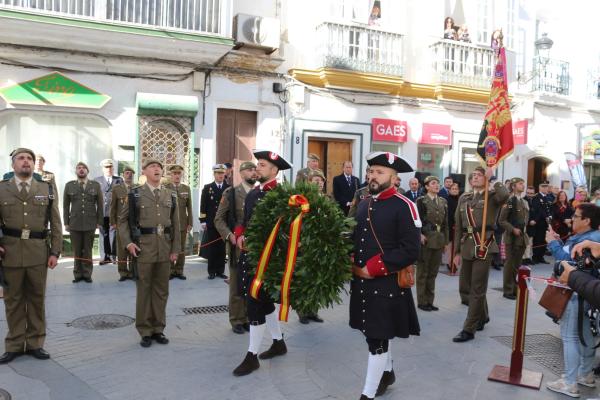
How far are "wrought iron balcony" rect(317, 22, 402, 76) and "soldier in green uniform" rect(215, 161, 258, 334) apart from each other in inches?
279

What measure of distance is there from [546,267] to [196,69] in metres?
9.15

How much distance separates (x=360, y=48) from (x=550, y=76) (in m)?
7.08

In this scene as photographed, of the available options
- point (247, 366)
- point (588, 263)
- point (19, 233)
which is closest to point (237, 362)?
point (247, 366)

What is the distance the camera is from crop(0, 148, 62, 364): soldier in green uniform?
5328mm

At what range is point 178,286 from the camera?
29.3 feet

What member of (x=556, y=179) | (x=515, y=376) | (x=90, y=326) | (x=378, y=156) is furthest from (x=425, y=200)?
(x=556, y=179)

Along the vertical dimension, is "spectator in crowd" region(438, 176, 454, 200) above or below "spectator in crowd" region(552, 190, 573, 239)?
above

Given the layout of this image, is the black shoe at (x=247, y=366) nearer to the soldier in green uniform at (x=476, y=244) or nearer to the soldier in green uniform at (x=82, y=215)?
the soldier in green uniform at (x=476, y=244)

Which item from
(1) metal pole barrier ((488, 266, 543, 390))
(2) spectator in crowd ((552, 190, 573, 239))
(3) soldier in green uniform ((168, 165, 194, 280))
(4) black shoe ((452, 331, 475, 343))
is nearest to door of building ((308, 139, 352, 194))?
(3) soldier in green uniform ((168, 165, 194, 280))

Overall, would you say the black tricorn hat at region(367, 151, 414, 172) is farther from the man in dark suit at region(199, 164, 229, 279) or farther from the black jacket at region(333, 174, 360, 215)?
the black jacket at region(333, 174, 360, 215)

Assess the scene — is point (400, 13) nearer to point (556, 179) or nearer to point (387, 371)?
point (556, 179)

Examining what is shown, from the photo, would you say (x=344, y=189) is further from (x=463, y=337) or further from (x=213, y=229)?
(x=463, y=337)

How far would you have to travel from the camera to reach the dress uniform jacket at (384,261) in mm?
4277

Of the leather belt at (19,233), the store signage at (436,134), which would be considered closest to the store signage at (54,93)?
the leather belt at (19,233)
